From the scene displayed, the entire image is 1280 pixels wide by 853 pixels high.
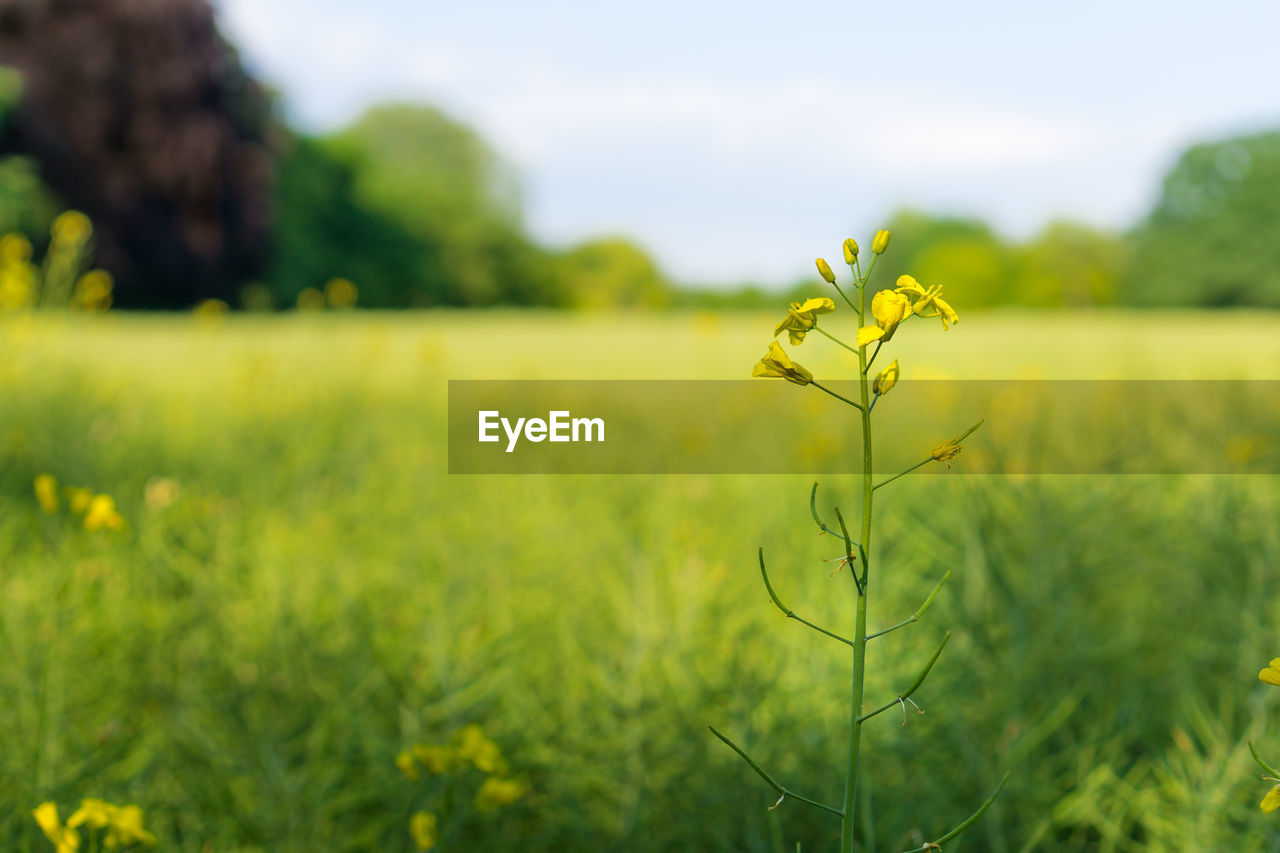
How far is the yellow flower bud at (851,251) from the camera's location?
471mm

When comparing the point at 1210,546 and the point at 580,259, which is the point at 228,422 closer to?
the point at 1210,546

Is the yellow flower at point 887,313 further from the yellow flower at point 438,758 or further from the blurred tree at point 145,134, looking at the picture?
the blurred tree at point 145,134

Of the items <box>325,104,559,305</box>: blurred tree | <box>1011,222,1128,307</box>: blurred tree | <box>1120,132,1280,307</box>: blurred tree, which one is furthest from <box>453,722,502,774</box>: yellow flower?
<box>1011,222,1128,307</box>: blurred tree

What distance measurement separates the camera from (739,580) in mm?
1966

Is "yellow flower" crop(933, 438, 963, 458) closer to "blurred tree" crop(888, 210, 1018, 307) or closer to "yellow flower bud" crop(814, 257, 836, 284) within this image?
"yellow flower bud" crop(814, 257, 836, 284)

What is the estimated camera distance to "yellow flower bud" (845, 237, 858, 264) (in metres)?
0.47

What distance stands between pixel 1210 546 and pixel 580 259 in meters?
33.6

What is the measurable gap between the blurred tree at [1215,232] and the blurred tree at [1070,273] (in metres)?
2.07

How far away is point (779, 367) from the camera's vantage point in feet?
1.65

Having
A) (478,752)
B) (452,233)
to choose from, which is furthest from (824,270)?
(452,233)

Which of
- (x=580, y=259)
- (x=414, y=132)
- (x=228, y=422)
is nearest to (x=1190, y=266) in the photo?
(x=580, y=259)

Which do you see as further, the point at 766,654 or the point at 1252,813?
the point at 766,654

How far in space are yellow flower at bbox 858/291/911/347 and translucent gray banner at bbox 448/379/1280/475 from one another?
63 centimetres

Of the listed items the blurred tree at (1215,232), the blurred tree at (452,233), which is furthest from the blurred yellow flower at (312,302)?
the blurred tree at (1215,232)
